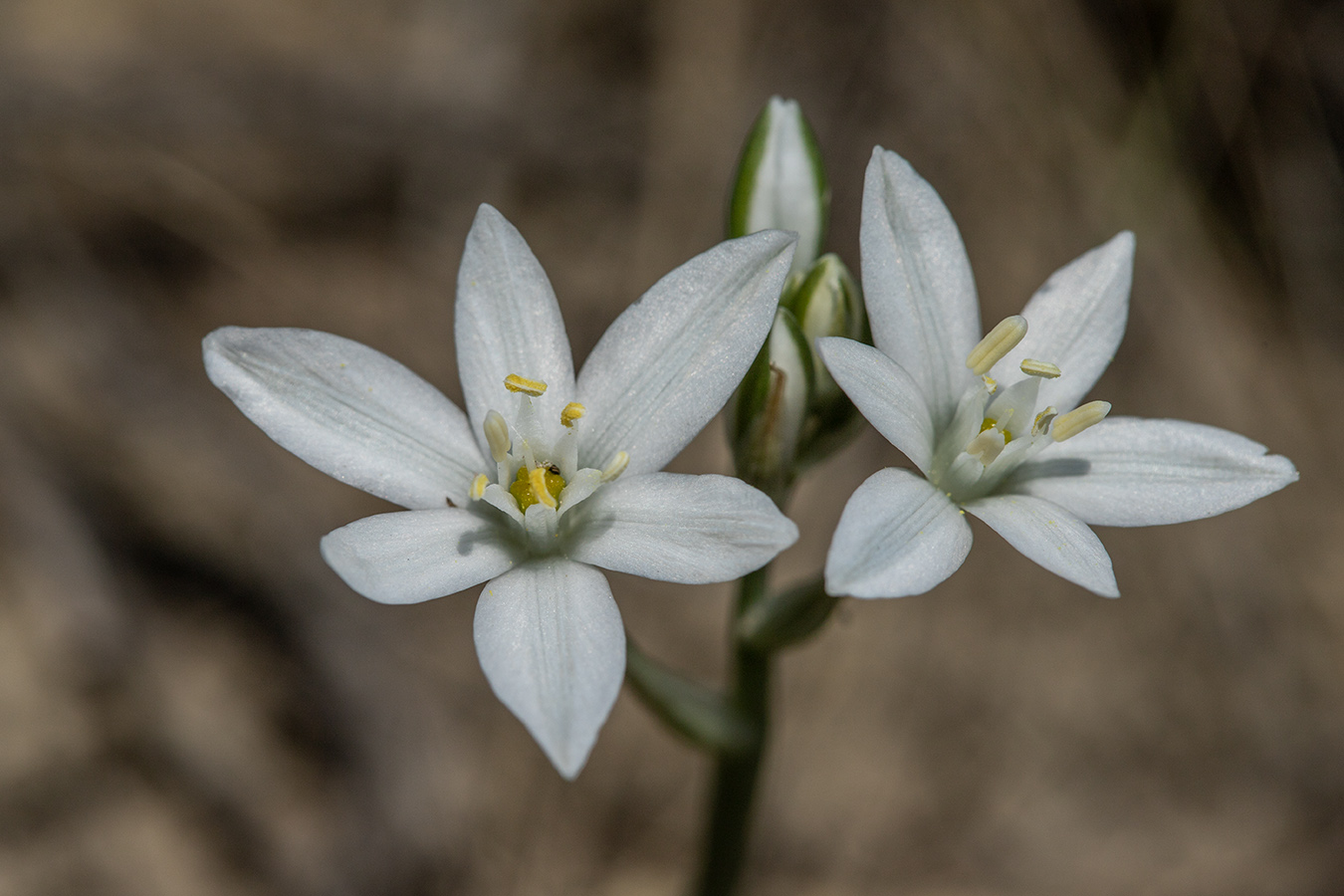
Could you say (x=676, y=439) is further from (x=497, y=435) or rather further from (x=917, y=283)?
(x=917, y=283)

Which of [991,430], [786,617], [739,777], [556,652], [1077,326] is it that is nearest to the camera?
[556,652]

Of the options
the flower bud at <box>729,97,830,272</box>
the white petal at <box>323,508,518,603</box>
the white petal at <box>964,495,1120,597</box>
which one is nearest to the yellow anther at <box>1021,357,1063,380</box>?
the white petal at <box>964,495,1120,597</box>

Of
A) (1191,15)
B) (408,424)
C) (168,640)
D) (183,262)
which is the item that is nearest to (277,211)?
(183,262)

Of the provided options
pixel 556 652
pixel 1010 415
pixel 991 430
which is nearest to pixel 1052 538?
pixel 991 430

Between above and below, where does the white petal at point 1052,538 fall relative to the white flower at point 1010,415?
below

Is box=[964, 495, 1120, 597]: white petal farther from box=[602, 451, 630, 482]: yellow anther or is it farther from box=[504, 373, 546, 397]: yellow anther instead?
box=[504, 373, 546, 397]: yellow anther

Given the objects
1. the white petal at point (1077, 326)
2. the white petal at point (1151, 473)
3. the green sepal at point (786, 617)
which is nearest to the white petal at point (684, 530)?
the green sepal at point (786, 617)

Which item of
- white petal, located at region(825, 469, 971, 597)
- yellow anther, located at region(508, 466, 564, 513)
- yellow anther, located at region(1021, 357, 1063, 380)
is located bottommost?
yellow anther, located at region(508, 466, 564, 513)

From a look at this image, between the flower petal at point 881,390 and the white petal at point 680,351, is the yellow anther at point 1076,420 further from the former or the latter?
the white petal at point 680,351
